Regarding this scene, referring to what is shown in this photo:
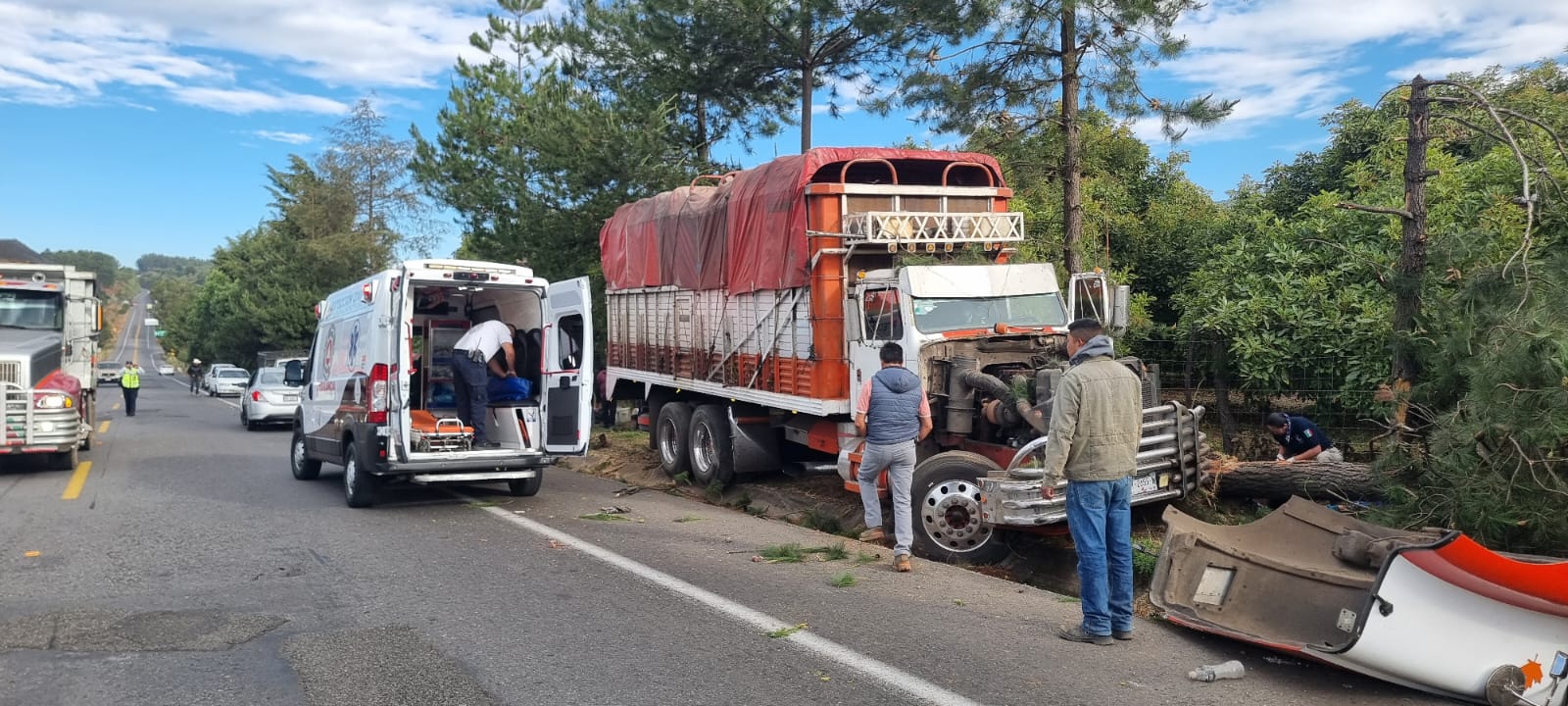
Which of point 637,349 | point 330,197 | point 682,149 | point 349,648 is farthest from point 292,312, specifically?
point 349,648

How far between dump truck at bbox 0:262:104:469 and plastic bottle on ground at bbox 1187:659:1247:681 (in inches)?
548

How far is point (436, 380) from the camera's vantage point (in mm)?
12031

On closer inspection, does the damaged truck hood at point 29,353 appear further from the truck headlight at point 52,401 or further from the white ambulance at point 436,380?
the white ambulance at point 436,380

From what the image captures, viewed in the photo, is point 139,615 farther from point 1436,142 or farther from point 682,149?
point 682,149

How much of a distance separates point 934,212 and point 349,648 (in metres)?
6.60

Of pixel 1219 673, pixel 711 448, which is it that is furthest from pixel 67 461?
pixel 1219 673

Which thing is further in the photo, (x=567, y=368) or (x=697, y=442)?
(x=697, y=442)

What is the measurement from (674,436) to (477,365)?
10.1 ft

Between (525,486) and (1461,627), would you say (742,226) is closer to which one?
(525,486)

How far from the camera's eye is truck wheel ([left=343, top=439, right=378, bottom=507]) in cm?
1032

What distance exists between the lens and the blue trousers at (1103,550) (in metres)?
5.71

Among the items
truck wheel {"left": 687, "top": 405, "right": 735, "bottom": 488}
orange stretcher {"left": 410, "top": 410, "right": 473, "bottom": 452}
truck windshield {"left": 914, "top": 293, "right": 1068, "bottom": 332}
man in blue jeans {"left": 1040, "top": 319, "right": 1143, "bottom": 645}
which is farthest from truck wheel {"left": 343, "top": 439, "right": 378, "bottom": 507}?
man in blue jeans {"left": 1040, "top": 319, "right": 1143, "bottom": 645}

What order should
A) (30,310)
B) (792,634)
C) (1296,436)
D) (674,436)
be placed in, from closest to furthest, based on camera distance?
(792,634) → (1296,436) → (674,436) → (30,310)

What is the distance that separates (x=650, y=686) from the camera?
195 inches
